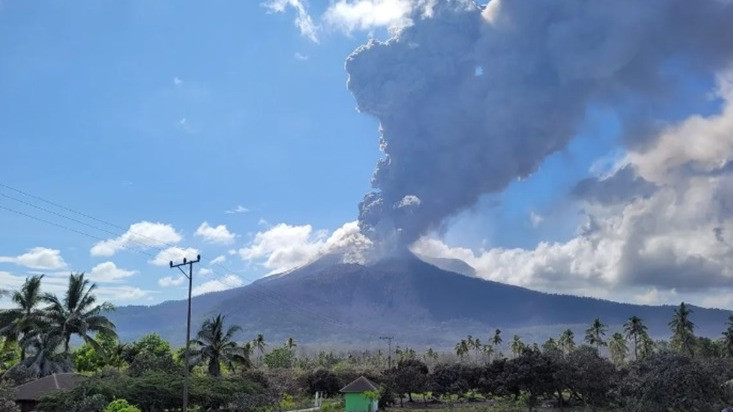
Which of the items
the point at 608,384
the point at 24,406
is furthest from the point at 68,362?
the point at 608,384

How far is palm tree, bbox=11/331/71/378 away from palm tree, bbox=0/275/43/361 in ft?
2.16

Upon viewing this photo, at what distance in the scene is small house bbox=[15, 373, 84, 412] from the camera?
4784 cm

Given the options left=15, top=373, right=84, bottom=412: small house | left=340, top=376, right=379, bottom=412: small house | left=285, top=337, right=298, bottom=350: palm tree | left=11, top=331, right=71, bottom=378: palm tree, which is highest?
left=285, top=337, right=298, bottom=350: palm tree

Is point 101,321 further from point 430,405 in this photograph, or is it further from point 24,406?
point 430,405

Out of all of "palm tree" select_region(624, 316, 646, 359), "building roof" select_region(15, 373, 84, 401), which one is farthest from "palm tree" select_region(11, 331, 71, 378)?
"palm tree" select_region(624, 316, 646, 359)

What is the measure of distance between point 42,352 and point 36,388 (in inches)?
300

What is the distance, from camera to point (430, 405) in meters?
77.1

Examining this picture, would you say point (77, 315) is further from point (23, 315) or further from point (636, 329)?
point (636, 329)

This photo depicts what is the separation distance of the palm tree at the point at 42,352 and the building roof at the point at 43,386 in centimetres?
578

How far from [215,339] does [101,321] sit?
39.0 ft

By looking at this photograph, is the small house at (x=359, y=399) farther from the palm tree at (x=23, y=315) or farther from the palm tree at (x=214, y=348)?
the palm tree at (x=23, y=315)

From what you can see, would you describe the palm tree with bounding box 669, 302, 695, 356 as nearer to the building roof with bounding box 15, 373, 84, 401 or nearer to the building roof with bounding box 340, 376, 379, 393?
the building roof with bounding box 340, 376, 379, 393

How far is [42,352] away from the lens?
55.8 meters

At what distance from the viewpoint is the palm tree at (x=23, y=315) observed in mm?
54500
